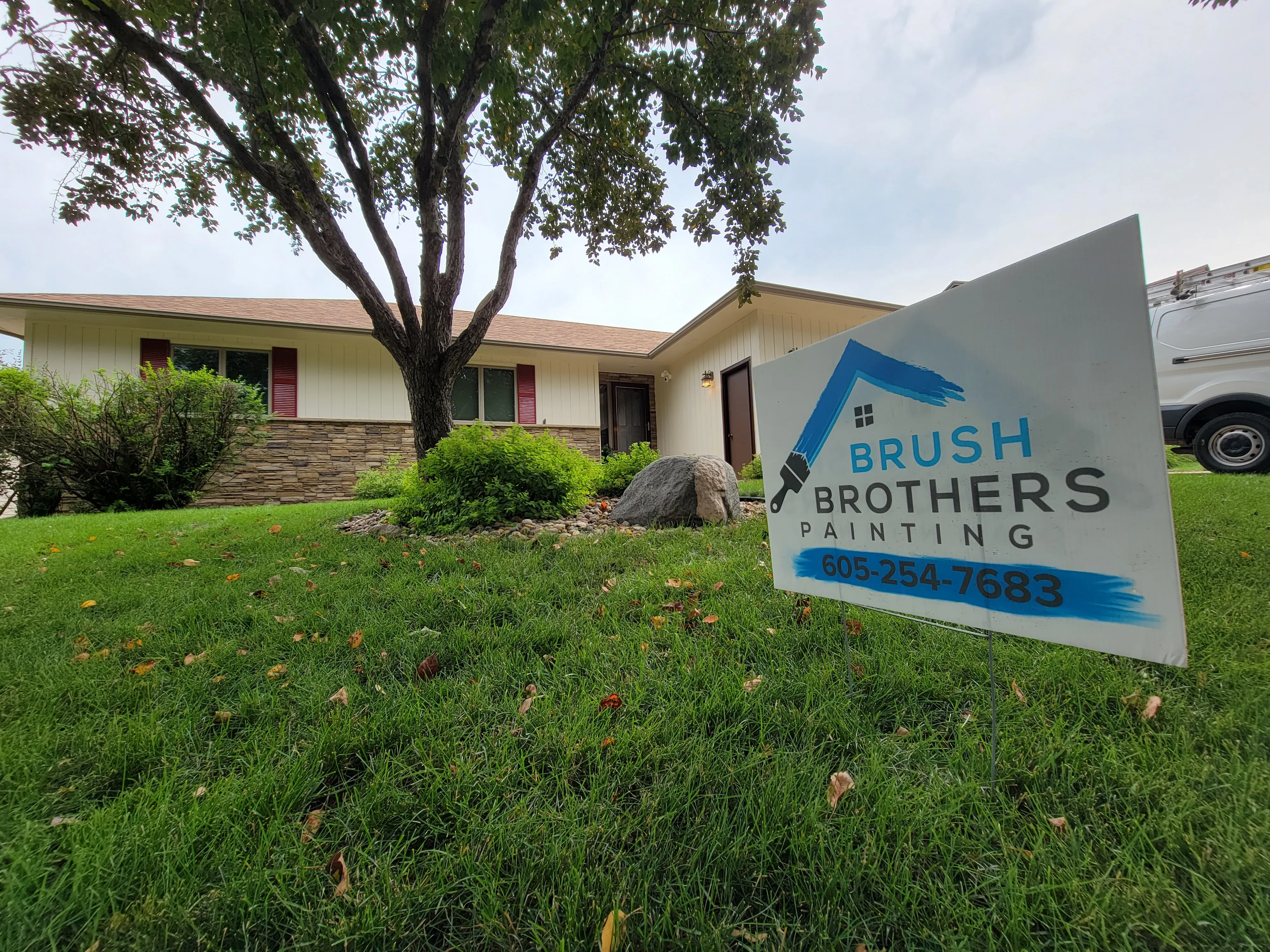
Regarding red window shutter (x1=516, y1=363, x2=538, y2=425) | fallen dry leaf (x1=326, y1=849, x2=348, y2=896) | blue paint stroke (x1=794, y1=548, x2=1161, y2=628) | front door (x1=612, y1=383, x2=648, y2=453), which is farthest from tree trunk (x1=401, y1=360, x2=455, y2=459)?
front door (x1=612, y1=383, x2=648, y2=453)

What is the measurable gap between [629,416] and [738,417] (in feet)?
13.5

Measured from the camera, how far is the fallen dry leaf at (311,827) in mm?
983

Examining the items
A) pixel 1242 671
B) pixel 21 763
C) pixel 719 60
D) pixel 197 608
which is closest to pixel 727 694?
pixel 1242 671

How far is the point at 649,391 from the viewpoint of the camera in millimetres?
13383

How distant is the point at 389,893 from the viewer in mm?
857

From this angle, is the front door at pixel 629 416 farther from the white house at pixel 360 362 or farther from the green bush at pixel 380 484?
the green bush at pixel 380 484

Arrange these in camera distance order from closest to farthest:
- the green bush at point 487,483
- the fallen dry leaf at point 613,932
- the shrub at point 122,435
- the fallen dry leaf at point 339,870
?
the fallen dry leaf at point 613,932 < the fallen dry leaf at point 339,870 < the green bush at point 487,483 < the shrub at point 122,435

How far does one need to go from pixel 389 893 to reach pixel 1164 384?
9127 mm

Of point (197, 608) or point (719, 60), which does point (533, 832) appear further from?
point (719, 60)

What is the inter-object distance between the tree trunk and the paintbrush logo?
4310 mm

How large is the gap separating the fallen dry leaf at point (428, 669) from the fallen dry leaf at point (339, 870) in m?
0.69

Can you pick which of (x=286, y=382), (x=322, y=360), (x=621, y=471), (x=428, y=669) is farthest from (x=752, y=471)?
(x=286, y=382)

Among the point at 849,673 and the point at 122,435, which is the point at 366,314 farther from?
the point at 849,673

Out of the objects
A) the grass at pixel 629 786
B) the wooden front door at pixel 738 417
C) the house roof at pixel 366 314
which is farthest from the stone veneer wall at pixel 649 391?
the grass at pixel 629 786
